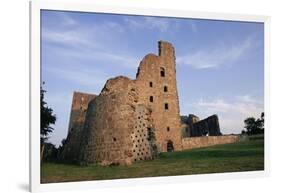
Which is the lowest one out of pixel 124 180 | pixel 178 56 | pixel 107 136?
pixel 124 180

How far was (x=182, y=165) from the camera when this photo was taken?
7727 millimetres

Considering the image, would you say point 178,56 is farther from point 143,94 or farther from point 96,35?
point 96,35

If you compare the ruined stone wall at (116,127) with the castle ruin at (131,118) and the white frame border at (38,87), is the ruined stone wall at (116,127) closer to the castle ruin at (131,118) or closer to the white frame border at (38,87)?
the castle ruin at (131,118)

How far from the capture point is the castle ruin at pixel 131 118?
7258 millimetres

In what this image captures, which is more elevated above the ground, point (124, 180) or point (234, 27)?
point (234, 27)

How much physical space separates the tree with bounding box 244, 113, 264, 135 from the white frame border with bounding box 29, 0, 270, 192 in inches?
4.3

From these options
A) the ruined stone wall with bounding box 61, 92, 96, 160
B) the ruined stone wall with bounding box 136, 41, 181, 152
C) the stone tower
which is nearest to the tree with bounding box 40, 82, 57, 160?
the ruined stone wall with bounding box 61, 92, 96, 160

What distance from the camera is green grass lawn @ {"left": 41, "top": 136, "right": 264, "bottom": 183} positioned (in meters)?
7.12

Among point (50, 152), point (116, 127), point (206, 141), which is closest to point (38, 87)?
point (50, 152)

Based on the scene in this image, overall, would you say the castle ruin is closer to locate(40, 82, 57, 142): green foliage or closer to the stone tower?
the stone tower

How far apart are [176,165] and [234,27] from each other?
2.06 m
